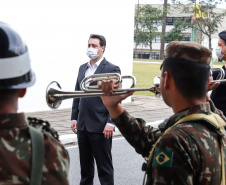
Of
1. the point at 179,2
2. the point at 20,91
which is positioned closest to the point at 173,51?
the point at 20,91

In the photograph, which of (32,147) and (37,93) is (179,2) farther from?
(32,147)

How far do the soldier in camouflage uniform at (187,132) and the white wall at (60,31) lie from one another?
7.96 m

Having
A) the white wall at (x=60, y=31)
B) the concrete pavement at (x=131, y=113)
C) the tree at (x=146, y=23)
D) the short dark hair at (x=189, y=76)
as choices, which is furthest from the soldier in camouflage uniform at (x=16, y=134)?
the tree at (x=146, y=23)

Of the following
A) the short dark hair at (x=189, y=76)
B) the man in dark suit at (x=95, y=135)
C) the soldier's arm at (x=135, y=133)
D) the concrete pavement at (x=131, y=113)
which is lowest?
the concrete pavement at (x=131, y=113)

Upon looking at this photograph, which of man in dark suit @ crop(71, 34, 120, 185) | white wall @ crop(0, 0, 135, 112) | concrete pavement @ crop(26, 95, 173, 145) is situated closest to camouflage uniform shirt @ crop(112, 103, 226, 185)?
man in dark suit @ crop(71, 34, 120, 185)

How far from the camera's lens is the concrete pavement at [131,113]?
804cm

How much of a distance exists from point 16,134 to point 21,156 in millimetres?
85

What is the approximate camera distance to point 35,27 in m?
9.98

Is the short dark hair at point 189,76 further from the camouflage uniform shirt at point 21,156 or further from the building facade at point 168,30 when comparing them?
the building facade at point 168,30

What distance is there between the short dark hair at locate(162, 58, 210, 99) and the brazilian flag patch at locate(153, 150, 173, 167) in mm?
326

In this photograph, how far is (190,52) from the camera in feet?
6.22

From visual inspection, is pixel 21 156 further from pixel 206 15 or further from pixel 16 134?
pixel 206 15

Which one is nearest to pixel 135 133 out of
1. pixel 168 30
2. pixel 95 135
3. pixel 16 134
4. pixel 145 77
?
pixel 16 134

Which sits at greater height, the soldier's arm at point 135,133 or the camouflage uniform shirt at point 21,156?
the camouflage uniform shirt at point 21,156
